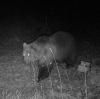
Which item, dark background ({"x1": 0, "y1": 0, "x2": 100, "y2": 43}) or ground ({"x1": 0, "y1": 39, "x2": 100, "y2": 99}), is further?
dark background ({"x1": 0, "y1": 0, "x2": 100, "y2": 43})

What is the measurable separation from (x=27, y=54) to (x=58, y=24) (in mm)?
5730

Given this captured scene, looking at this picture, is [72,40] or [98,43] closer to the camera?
[72,40]

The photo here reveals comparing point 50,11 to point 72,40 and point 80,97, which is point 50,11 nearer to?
point 72,40

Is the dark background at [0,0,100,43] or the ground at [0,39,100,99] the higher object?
the dark background at [0,0,100,43]

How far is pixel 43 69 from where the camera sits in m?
6.93

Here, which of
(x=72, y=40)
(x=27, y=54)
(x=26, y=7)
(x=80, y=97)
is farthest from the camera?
(x=26, y=7)

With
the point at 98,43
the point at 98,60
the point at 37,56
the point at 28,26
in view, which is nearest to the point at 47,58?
the point at 37,56

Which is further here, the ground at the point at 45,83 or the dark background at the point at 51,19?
the dark background at the point at 51,19

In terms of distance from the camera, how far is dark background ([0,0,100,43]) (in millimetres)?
11156

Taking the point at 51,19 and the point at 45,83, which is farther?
the point at 51,19

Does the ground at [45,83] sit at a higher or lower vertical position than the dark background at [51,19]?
lower

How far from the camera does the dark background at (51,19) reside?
1116cm

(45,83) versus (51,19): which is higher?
(51,19)

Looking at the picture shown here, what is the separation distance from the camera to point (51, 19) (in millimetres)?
12305
